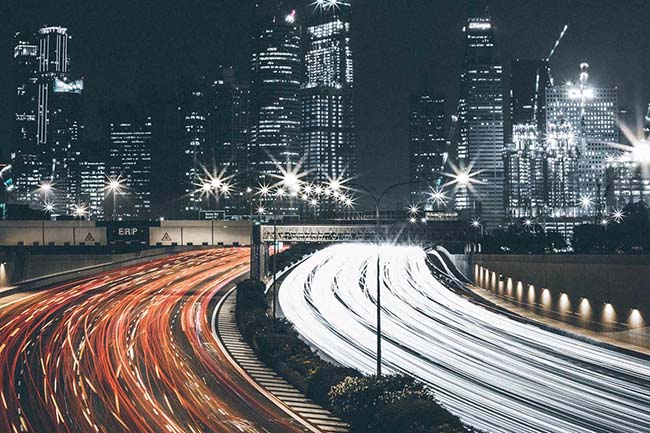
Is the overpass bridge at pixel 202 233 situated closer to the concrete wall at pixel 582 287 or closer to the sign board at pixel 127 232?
the sign board at pixel 127 232

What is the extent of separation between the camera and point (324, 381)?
117 feet

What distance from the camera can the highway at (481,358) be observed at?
3262 centimetres

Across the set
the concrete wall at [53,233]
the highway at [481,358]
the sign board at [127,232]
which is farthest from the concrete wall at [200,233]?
the highway at [481,358]

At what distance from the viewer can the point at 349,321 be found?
200 ft

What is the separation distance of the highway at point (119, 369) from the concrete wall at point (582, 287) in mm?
29558

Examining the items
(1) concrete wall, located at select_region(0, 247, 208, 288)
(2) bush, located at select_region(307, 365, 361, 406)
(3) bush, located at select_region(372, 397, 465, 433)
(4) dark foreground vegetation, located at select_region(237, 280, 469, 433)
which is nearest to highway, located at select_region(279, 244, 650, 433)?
(4) dark foreground vegetation, located at select_region(237, 280, 469, 433)

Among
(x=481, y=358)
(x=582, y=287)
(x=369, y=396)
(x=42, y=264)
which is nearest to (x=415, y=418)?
(x=369, y=396)

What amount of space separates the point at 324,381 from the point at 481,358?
44.7 feet

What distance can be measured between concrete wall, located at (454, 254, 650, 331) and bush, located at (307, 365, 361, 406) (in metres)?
27.0

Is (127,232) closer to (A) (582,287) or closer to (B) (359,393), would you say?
(A) (582,287)

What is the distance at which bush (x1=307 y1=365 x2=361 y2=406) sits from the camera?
35.0m

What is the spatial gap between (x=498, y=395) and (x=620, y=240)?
10823cm

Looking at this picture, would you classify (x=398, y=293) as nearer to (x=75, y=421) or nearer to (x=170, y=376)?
(x=170, y=376)

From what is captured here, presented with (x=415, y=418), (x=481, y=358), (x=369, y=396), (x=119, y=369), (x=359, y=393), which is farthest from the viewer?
(x=481, y=358)
